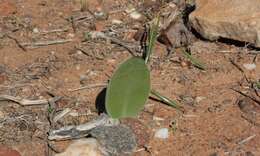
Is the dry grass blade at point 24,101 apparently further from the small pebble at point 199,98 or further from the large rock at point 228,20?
the large rock at point 228,20

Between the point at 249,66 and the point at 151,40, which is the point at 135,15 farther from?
the point at 249,66

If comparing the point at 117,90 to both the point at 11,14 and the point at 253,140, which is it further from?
the point at 11,14

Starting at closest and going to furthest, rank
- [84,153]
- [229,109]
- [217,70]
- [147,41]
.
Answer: [84,153], [229,109], [217,70], [147,41]

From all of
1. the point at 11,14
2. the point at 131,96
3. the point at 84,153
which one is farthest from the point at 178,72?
the point at 11,14

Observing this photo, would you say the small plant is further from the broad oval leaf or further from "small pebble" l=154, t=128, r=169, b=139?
"small pebble" l=154, t=128, r=169, b=139

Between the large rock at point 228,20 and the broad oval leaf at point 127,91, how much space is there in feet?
1.74

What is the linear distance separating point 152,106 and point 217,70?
343 millimetres

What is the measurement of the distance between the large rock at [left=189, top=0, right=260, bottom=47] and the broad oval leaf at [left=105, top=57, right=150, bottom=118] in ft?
1.74

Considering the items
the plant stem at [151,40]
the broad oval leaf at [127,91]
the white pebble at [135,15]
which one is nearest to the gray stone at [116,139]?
the broad oval leaf at [127,91]

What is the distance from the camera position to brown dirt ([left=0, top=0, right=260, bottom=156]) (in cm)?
230

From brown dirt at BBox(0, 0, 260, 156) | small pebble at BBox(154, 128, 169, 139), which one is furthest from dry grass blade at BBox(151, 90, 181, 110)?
small pebble at BBox(154, 128, 169, 139)

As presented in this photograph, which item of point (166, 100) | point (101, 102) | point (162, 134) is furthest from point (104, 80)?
point (162, 134)

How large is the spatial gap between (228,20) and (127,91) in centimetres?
65

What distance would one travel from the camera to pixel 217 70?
8.62 ft
